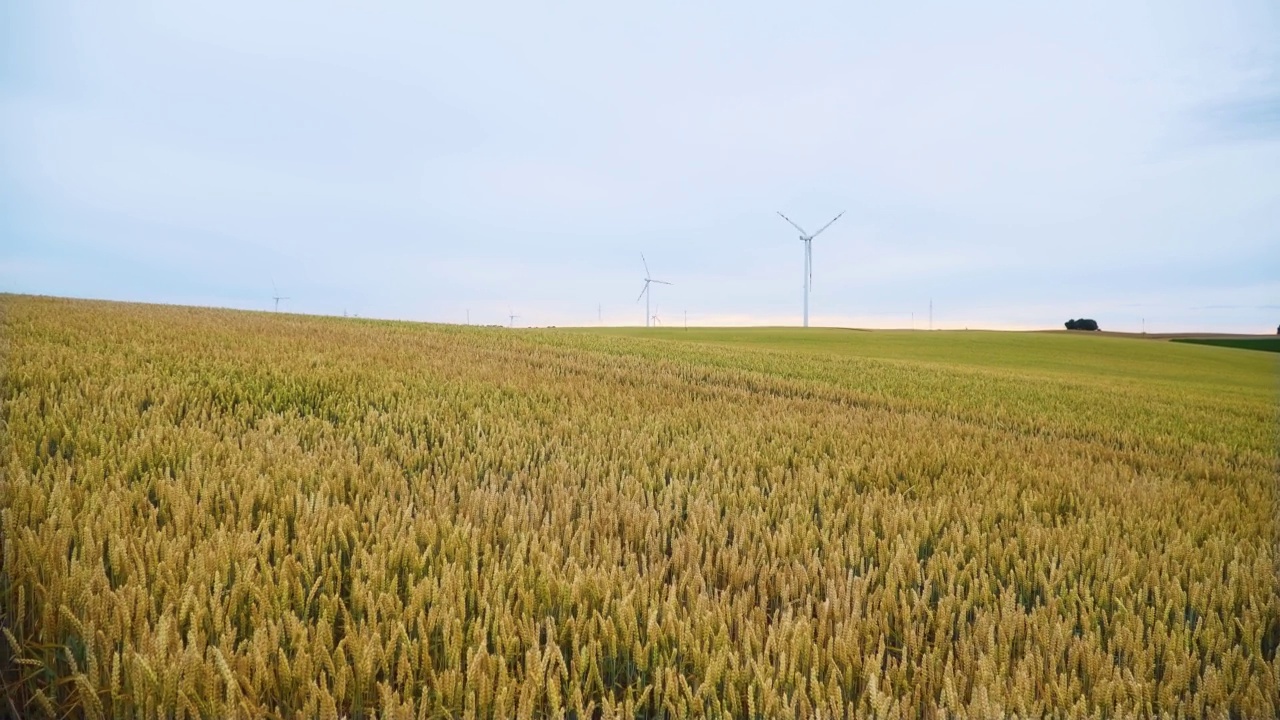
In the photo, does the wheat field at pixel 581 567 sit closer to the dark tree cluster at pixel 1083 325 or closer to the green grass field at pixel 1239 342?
the green grass field at pixel 1239 342

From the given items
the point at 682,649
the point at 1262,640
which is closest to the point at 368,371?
the point at 682,649

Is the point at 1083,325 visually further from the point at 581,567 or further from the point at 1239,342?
the point at 581,567

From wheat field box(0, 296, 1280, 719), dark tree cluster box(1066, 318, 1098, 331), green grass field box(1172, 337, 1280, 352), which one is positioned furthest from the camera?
dark tree cluster box(1066, 318, 1098, 331)

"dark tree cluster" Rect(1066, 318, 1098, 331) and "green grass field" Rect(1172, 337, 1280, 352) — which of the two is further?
"dark tree cluster" Rect(1066, 318, 1098, 331)

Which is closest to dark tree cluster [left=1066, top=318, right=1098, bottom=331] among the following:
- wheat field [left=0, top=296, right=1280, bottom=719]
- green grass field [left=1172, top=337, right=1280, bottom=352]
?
green grass field [left=1172, top=337, right=1280, bottom=352]

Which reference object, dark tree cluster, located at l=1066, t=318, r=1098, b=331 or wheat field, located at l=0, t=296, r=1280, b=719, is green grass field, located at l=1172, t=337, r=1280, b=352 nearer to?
dark tree cluster, located at l=1066, t=318, r=1098, b=331

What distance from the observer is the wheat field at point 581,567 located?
200 cm

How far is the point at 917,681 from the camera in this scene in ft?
7.07

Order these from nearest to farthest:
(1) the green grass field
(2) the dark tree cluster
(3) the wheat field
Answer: (3) the wheat field
(1) the green grass field
(2) the dark tree cluster

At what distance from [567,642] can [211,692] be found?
108cm

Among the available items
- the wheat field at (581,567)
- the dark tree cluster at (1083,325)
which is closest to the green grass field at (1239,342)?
the dark tree cluster at (1083,325)

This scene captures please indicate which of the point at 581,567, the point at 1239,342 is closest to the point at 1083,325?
the point at 1239,342

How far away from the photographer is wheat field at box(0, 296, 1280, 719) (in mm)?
1996

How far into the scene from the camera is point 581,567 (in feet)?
9.52
